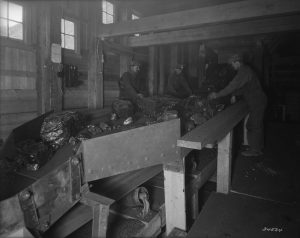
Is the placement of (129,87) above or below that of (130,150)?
above

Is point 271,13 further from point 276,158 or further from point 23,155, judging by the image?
point 23,155

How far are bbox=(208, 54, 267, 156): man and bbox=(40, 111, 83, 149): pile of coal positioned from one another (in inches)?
132

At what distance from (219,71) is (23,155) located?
6848mm

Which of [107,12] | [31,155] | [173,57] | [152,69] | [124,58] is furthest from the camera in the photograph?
[173,57]

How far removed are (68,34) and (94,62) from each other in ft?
2.50

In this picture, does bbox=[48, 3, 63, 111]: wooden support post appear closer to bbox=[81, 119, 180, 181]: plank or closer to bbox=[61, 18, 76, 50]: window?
bbox=[61, 18, 76, 50]: window

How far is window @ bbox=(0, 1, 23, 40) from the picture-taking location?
3873mm

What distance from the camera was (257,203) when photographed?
3.28 m

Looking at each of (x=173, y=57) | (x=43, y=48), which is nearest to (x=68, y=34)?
(x=43, y=48)

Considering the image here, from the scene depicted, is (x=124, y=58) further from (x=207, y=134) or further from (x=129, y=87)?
(x=207, y=134)

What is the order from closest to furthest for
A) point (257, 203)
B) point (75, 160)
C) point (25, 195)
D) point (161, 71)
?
point (25, 195) < point (75, 160) < point (257, 203) < point (161, 71)

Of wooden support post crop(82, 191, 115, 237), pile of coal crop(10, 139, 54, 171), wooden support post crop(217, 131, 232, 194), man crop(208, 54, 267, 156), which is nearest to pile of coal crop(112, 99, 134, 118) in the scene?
wooden support post crop(217, 131, 232, 194)

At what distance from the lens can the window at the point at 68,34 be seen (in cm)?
492

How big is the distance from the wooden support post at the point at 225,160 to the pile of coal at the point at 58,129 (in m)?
1.85
